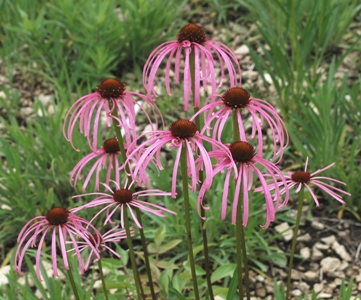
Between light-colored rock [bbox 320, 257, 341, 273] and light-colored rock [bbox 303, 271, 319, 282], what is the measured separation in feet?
0.14

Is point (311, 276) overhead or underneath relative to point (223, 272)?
underneath

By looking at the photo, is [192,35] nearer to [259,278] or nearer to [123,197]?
[123,197]

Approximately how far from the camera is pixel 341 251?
2398 millimetres

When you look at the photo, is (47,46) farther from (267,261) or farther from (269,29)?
(267,261)

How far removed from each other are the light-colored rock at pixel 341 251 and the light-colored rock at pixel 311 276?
14 centimetres

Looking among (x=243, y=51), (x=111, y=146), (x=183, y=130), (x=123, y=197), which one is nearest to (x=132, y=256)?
(x=123, y=197)

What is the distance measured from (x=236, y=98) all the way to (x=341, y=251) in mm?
1331

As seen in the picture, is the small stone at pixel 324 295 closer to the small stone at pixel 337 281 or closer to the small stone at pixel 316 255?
the small stone at pixel 337 281

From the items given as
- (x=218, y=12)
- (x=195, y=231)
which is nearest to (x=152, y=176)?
(x=195, y=231)

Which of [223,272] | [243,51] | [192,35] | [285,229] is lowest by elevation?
[285,229]

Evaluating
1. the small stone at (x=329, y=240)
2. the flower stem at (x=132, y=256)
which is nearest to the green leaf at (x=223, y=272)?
the flower stem at (x=132, y=256)

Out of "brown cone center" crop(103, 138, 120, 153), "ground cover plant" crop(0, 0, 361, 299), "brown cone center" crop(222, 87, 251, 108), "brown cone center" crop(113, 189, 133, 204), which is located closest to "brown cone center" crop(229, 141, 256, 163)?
"ground cover plant" crop(0, 0, 361, 299)

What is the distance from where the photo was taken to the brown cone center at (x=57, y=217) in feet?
4.37

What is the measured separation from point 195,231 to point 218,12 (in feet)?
6.91
